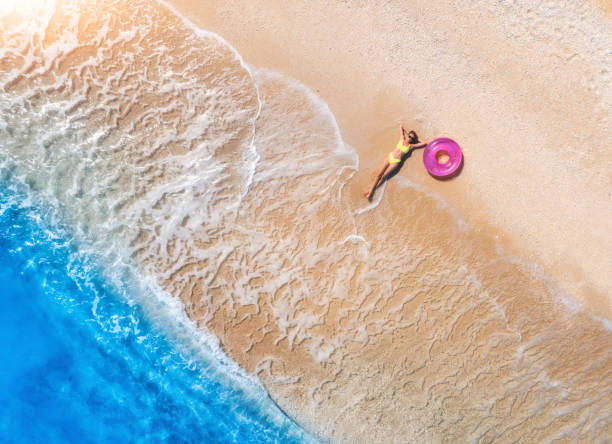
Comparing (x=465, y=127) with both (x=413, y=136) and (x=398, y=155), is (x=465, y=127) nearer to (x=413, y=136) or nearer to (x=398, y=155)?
(x=413, y=136)

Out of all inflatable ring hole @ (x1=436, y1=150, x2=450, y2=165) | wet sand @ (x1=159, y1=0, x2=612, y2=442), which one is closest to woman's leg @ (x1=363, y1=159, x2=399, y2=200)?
wet sand @ (x1=159, y1=0, x2=612, y2=442)

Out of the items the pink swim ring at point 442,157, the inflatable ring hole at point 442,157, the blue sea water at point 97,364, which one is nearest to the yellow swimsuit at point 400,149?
the pink swim ring at point 442,157

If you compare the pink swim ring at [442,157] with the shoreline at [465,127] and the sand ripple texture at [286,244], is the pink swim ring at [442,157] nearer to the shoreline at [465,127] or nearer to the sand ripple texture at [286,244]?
the shoreline at [465,127]

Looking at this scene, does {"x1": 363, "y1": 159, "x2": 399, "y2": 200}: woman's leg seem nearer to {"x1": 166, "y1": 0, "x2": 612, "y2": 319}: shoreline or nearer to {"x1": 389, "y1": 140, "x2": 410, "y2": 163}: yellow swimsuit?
{"x1": 389, "y1": 140, "x2": 410, "y2": 163}: yellow swimsuit

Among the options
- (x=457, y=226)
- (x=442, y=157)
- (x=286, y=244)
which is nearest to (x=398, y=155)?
(x=442, y=157)

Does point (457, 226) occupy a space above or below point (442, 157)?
below

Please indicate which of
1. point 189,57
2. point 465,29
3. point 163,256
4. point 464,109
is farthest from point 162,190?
point 465,29
